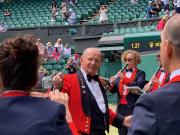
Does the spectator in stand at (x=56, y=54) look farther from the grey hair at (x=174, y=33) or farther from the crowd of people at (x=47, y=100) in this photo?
the grey hair at (x=174, y=33)

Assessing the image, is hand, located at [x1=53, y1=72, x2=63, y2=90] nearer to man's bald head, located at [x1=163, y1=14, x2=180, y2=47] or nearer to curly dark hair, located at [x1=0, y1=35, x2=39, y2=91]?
curly dark hair, located at [x1=0, y1=35, x2=39, y2=91]

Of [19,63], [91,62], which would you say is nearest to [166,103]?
[19,63]

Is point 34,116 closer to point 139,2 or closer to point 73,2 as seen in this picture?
point 139,2

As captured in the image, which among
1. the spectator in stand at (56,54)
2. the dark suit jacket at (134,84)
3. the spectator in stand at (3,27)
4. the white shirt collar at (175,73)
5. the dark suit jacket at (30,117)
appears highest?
the white shirt collar at (175,73)

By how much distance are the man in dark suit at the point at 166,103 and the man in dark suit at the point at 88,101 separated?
298 cm

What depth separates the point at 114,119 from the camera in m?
5.74

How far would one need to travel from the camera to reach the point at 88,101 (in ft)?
18.6

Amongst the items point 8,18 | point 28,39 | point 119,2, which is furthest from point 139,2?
point 28,39

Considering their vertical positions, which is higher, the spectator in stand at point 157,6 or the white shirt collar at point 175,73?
the white shirt collar at point 175,73

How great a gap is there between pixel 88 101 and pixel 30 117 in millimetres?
3058

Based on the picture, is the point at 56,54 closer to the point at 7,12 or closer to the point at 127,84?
the point at 7,12

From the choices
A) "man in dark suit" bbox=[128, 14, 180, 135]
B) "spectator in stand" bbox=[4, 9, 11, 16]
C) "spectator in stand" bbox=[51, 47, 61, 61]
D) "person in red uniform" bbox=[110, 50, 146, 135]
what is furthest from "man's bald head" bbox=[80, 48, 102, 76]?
"spectator in stand" bbox=[4, 9, 11, 16]

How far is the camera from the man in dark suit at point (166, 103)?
8.09 ft

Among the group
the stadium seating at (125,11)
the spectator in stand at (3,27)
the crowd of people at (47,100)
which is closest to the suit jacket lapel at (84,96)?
the crowd of people at (47,100)
